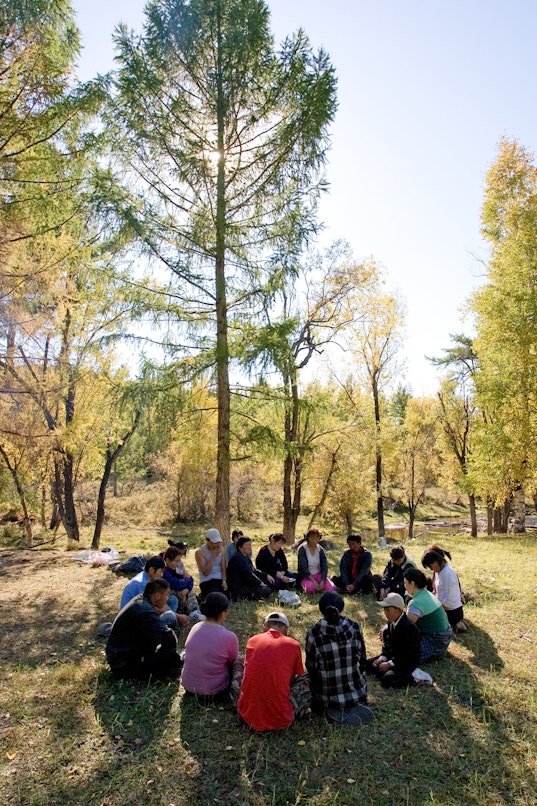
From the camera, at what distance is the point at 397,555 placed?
7.06 metres

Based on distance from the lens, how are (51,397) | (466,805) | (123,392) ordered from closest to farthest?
(466,805), (123,392), (51,397)

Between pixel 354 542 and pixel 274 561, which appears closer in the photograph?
pixel 354 542

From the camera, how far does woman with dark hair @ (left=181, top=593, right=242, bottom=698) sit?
417 centimetres

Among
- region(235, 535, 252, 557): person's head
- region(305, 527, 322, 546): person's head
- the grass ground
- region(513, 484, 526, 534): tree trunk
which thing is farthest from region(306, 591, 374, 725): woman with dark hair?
region(513, 484, 526, 534): tree trunk

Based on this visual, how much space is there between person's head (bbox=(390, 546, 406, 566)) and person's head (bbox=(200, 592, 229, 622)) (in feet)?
11.8

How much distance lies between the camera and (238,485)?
2562 cm

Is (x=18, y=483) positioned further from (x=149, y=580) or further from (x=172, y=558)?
(x=149, y=580)

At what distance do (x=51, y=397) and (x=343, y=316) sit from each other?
939cm

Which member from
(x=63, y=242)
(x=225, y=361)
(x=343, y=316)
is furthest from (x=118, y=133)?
(x=343, y=316)

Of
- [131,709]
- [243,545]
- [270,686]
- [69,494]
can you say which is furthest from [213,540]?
[69,494]

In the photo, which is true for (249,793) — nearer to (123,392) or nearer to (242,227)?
(123,392)

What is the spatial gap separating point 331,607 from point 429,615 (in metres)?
1.61

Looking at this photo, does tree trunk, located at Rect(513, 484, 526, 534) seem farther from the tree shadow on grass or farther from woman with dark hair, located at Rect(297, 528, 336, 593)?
the tree shadow on grass

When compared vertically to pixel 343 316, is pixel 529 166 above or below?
above
